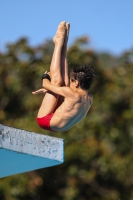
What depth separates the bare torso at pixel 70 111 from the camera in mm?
5305

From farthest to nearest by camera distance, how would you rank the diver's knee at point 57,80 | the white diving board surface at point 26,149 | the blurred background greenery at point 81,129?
1. the blurred background greenery at point 81,129
2. the white diving board surface at point 26,149
3. the diver's knee at point 57,80

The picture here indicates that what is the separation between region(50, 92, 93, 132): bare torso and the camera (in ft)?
17.4

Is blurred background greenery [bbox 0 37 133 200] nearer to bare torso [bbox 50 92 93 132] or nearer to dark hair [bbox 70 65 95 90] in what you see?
bare torso [bbox 50 92 93 132]

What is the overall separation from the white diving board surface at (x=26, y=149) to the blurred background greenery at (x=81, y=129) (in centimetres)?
451

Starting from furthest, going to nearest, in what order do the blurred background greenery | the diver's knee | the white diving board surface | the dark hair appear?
the blurred background greenery → the white diving board surface → the diver's knee → the dark hair

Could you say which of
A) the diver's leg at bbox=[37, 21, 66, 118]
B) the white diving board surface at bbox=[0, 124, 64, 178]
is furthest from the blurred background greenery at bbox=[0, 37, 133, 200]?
the diver's leg at bbox=[37, 21, 66, 118]

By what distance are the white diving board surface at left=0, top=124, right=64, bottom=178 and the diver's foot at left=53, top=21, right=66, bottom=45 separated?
3.48 feet

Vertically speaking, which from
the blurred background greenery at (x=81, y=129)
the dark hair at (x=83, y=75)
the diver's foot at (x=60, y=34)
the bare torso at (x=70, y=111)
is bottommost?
the blurred background greenery at (x=81, y=129)

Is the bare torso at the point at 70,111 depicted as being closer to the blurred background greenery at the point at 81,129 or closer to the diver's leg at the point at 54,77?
the diver's leg at the point at 54,77

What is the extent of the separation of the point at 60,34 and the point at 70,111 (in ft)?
2.53

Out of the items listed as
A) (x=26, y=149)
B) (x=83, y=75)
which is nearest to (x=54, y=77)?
(x=83, y=75)

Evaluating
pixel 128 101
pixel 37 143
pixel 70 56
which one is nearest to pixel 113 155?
pixel 128 101

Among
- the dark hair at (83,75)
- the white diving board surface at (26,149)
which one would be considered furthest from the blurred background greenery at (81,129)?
the dark hair at (83,75)

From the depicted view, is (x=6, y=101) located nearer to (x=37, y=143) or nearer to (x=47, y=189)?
(x=47, y=189)
